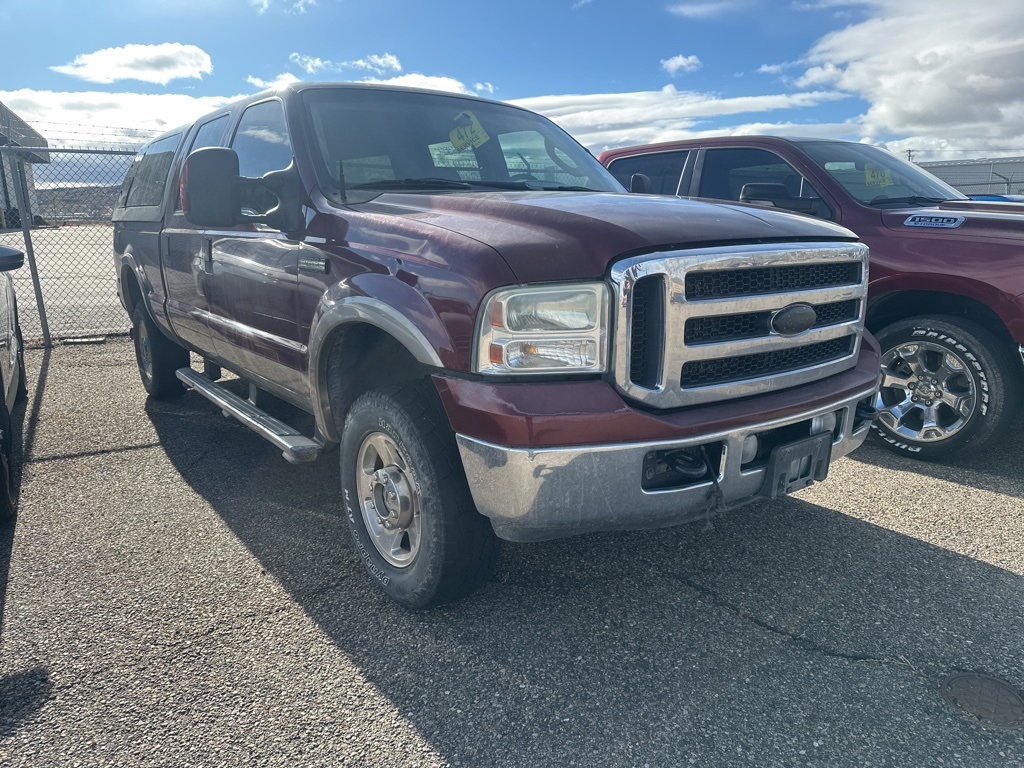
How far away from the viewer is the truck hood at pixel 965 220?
13.4 feet

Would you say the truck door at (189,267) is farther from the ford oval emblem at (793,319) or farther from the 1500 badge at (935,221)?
the 1500 badge at (935,221)

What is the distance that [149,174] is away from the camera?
18.1 ft

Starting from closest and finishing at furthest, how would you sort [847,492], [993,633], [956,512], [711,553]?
[993,633]
[711,553]
[956,512]
[847,492]

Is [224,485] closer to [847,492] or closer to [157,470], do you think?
[157,470]

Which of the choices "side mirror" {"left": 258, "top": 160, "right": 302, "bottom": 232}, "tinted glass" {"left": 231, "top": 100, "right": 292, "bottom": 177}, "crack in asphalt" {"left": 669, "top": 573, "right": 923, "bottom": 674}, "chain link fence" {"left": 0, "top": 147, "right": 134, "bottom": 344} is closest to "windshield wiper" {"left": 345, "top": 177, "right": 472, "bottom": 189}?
"side mirror" {"left": 258, "top": 160, "right": 302, "bottom": 232}

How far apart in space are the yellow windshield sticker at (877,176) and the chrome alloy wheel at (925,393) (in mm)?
1237

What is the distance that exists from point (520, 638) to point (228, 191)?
211 centimetres

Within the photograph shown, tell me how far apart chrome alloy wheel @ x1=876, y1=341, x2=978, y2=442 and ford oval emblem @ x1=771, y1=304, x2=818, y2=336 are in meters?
2.13

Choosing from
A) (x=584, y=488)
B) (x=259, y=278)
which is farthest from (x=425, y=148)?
(x=584, y=488)

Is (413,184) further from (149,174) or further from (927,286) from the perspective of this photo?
(149,174)

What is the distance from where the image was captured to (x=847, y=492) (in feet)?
13.1

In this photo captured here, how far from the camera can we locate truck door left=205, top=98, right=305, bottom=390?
10.7 feet

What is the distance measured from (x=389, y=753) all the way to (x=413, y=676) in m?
0.35

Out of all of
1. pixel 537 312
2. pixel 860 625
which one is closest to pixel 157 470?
pixel 537 312
